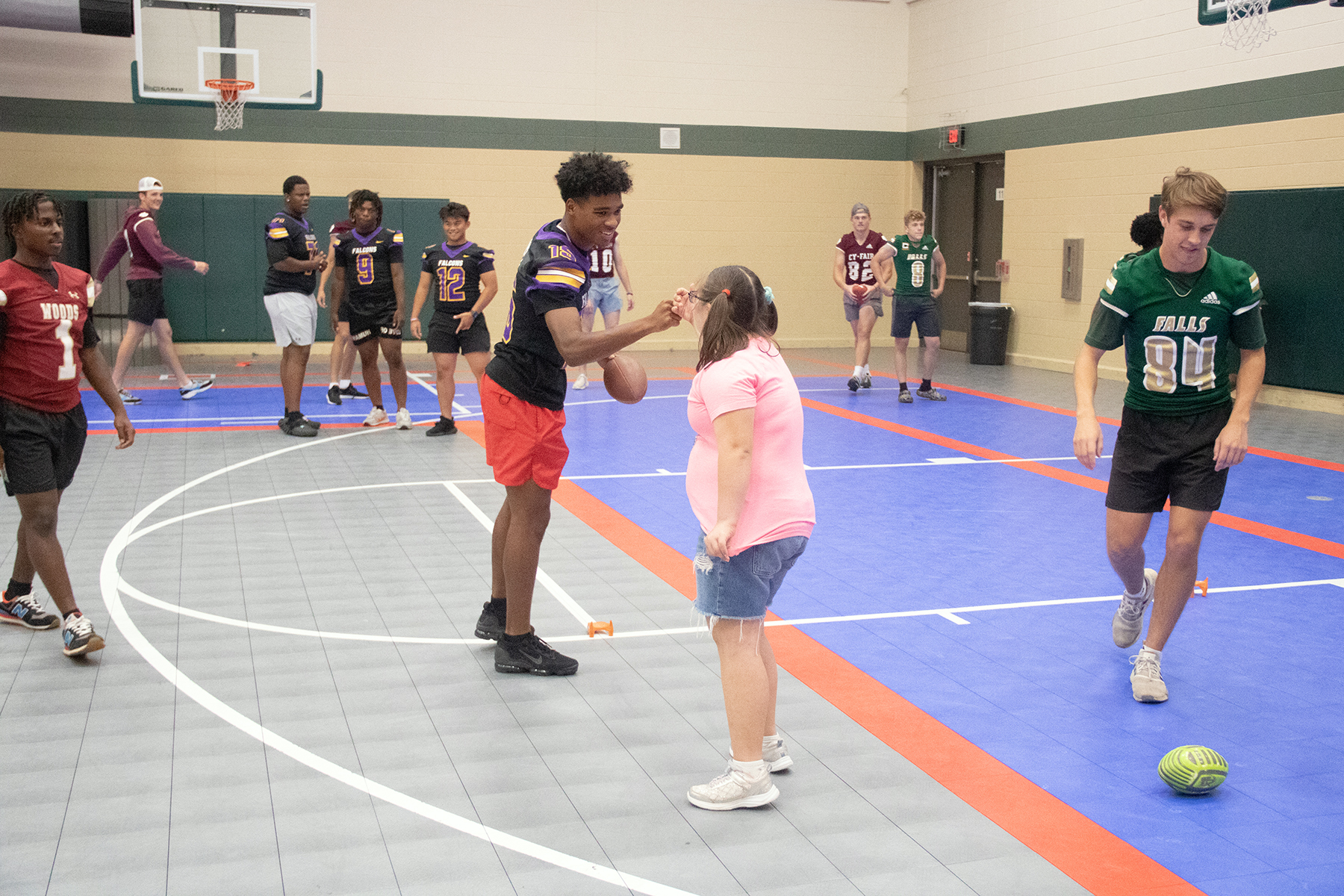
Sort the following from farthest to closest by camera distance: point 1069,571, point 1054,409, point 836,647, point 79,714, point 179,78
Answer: point 179,78 → point 1054,409 → point 1069,571 → point 836,647 → point 79,714

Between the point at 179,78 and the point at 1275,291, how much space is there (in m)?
13.4

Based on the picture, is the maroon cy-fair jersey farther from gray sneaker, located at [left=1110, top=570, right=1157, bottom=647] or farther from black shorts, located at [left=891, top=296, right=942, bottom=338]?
gray sneaker, located at [left=1110, top=570, right=1157, bottom=647]

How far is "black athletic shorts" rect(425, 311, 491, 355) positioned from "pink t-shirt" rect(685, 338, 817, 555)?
693 centimetres

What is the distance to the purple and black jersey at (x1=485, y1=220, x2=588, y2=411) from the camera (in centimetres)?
434

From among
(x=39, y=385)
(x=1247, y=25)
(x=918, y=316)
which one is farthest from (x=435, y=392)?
A: (x=1247, y=25)

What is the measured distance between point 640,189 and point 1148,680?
1548cm

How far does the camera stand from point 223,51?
581 inches

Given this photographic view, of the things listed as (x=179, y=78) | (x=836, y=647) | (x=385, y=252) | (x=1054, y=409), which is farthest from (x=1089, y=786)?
(x=179, y=78)

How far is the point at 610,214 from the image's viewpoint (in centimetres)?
441

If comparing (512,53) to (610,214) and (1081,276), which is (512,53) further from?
(610,214)

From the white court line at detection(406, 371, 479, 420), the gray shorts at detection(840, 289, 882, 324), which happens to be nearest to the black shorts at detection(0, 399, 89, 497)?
the white court line at detection(406, 371, 479, 420)

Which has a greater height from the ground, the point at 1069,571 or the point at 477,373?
the point at 477,373

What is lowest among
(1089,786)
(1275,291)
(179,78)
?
(1089,786)

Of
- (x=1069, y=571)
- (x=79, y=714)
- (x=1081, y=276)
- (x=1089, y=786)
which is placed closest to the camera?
(x=1089, y=786)
